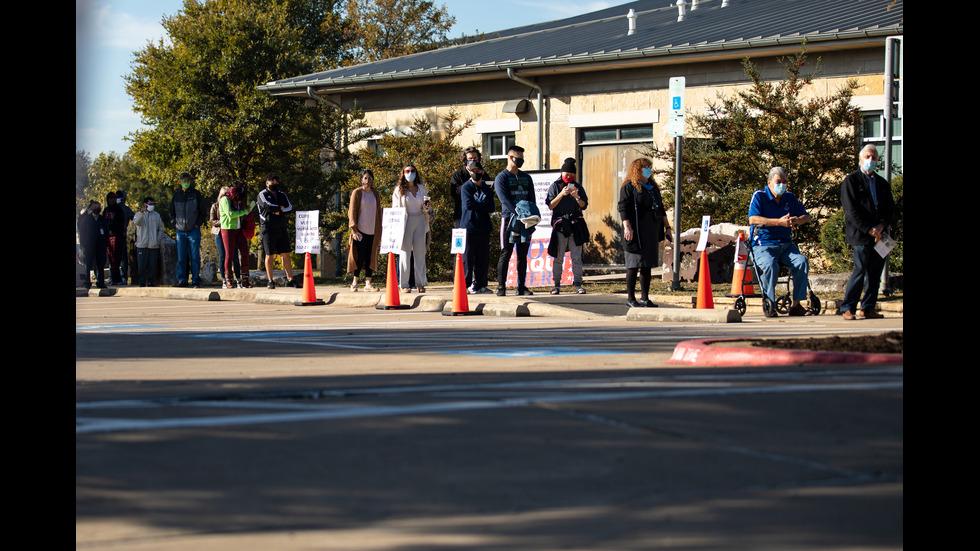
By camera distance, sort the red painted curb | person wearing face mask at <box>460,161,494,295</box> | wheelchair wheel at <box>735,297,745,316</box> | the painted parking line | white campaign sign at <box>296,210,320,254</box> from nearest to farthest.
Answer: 1. the painted parking line
2. the red painted curb
3. wheelchair wheel at <box>735,297,745,316</box>
4. person wearing face mask at <box>460,161,494,295</box>
5. white campaign sign at <box>296,210,320,254</box>

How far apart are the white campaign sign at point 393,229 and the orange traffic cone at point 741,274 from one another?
16.6ft

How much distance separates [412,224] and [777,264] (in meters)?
5.96

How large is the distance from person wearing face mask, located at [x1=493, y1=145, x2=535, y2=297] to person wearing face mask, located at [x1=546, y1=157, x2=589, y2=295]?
0.41 meters

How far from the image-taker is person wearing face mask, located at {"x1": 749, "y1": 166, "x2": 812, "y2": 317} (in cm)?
1355

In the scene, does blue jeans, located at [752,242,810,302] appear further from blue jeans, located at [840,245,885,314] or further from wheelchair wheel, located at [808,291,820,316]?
blue jeans, located at [840,245,885,314]

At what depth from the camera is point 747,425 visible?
5.45m

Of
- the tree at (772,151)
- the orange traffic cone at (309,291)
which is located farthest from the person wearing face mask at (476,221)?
the tree at (772,151)

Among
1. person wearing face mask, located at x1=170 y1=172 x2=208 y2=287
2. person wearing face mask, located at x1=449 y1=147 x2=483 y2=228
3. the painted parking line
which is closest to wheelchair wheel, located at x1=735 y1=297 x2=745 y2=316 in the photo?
person wearing face mask, located at x1=449 y1=147 x2=483 y2=228

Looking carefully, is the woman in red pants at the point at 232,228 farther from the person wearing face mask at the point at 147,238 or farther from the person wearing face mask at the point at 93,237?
the person wearing face mask at the point at 93,237

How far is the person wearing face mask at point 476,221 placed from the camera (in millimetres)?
16672

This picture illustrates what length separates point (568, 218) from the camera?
1708cm
